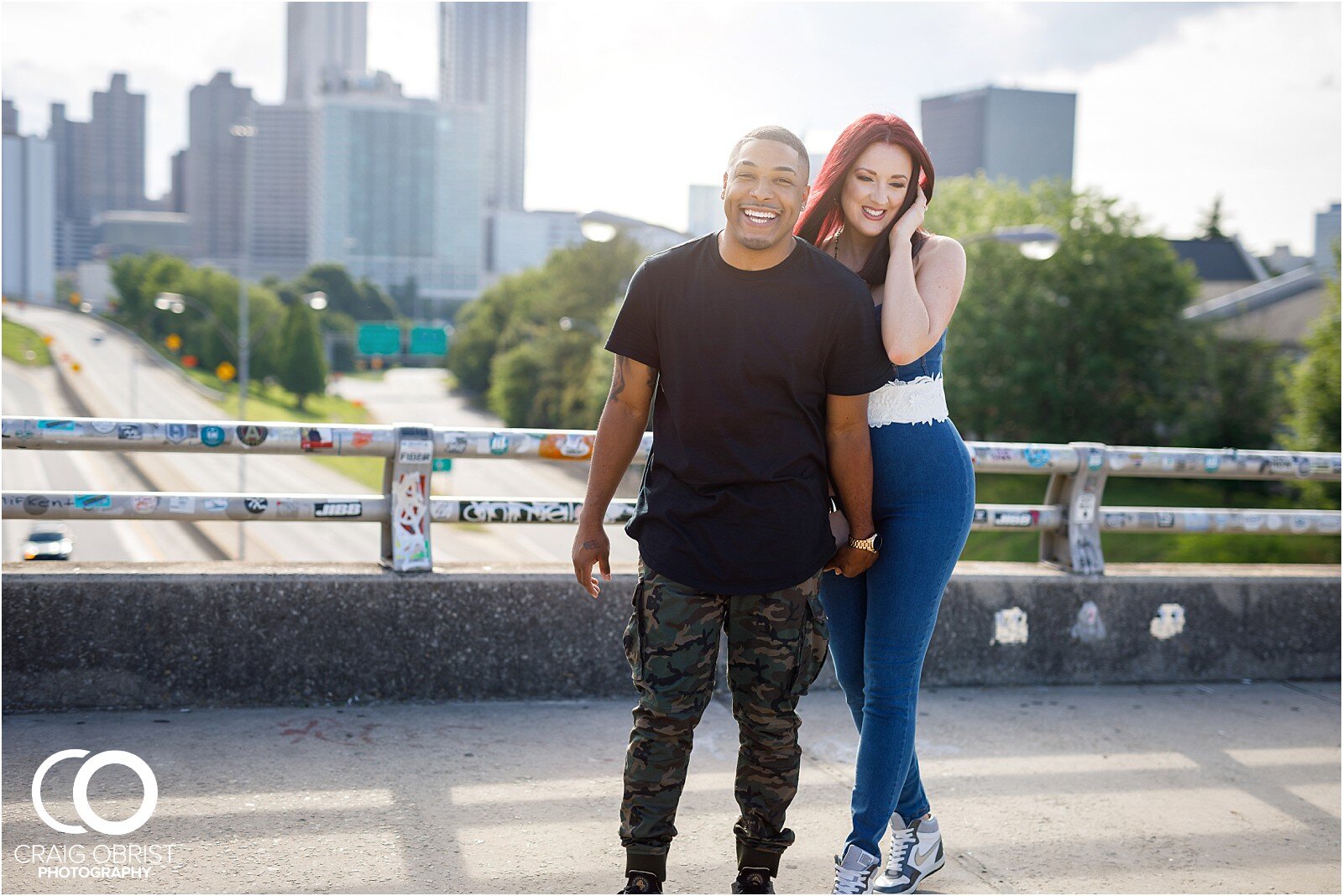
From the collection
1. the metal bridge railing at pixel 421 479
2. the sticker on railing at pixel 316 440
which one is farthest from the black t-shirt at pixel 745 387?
the sticker on railing at pixel 316 440

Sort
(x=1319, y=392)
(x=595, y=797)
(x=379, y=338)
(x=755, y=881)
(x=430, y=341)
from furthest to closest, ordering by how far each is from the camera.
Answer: (x=430, y=341) → (x=379, y=338) → (x=1319, y=392) → (x=595, y=797) → (x=755, y=881)

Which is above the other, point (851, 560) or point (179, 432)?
point (179, 432)

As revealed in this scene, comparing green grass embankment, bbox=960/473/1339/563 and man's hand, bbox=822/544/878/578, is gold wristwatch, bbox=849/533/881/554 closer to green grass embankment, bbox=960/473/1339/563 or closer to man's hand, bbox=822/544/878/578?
man's hand, bbox=822/544/878/578

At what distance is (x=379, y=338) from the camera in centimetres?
6731

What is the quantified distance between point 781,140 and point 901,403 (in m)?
0.71

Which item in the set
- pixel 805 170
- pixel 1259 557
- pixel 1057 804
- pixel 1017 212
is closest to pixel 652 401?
pixel 805 170

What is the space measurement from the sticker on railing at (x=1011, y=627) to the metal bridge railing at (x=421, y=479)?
0.37 meters

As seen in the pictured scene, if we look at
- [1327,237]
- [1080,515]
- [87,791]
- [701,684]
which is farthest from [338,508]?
[1327,237]

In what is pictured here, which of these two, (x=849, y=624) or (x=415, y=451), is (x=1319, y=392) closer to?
(x=415, y=451)

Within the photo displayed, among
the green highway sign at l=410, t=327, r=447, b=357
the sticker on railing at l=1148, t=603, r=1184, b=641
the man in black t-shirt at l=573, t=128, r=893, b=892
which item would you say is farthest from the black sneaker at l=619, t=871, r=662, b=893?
the green highway sign at l=410, t=327, r=447, b=357

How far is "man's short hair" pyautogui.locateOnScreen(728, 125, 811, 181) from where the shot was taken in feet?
9.07

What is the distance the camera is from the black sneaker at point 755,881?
2.89 meters

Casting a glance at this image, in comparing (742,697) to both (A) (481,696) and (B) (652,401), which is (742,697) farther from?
(A) (481,696)

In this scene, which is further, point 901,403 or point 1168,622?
point 1168,622
